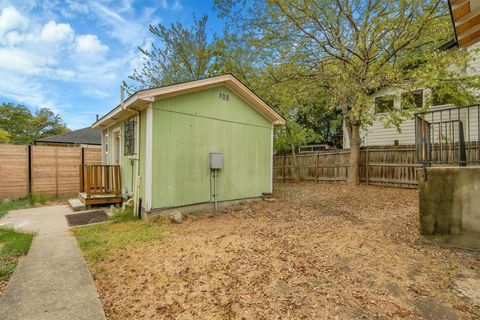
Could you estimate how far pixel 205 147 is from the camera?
6363mm

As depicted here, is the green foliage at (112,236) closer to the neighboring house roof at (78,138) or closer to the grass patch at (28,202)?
the grass patch at (28,202)

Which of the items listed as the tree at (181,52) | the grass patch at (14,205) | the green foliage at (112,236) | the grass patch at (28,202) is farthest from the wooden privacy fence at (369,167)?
the grass patch at (14,205)

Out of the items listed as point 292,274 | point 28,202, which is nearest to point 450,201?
point 292,274

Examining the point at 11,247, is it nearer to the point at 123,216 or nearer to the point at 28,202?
the point at 123,216

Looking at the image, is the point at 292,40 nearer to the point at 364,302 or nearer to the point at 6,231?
the point at 364,302

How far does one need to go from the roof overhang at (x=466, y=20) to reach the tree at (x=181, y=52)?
10268mm

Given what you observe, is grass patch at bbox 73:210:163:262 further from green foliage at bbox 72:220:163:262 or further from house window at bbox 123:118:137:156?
house window at bbox 123:118:137:156

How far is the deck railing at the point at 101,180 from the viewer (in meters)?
6.56

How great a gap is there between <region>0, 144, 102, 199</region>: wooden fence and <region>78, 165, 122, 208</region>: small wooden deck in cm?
205

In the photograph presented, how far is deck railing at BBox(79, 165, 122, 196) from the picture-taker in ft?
21.5

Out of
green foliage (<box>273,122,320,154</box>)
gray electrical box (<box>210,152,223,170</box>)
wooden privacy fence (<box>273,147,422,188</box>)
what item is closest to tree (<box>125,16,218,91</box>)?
green foliage (<box>273,122,320,154</box>)

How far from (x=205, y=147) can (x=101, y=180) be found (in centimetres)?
335

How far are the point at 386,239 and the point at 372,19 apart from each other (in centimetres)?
658

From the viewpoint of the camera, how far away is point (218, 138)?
6.65 meters
